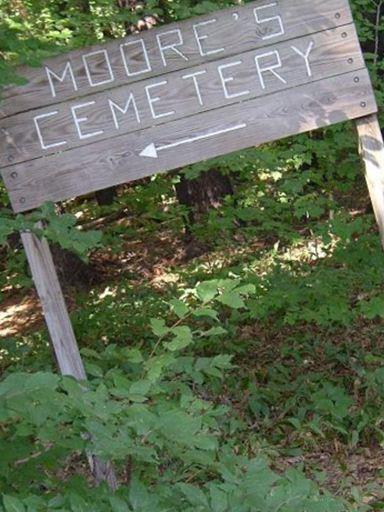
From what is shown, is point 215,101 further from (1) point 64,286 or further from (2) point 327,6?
(1) point 64,286

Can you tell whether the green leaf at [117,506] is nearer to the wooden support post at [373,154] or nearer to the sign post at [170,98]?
the sign post at [170,98]

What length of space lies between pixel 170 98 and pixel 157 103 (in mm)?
71

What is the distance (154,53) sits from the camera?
418cm

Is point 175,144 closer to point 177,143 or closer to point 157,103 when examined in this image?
point 177,143

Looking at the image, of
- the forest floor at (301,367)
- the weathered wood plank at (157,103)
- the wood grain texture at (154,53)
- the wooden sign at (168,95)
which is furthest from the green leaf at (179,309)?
the wood grain texture at (154,53)

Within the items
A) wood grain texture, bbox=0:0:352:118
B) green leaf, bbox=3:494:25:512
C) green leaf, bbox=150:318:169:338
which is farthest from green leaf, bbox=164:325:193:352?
wood grain texture, bbox=0:0:352:118

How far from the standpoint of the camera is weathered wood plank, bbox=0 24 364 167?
4.17 m

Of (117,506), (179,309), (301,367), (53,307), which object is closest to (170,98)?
(53,307)

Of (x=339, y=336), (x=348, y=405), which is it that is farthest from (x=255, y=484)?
(x=339, y=336)

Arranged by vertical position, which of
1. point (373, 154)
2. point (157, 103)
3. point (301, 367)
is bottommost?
point (301, 367)

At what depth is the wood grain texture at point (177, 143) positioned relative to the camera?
4.20 metres

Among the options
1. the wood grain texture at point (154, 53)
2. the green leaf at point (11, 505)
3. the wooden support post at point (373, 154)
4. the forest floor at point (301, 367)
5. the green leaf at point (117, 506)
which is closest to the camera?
the green leaf at point (11, 505)

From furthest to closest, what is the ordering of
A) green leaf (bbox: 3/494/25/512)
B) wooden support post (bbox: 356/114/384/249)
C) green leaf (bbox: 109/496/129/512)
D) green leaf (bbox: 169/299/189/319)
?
wooden support post (bbox: 356/114/384/249) → green leaf (bbox: 169/299/189/319) → green leaf (bbox: 109/496/129/512) → green leaf (bbox: 3/494/25/512)

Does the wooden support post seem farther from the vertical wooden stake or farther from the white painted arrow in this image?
the vertical wooden stake
